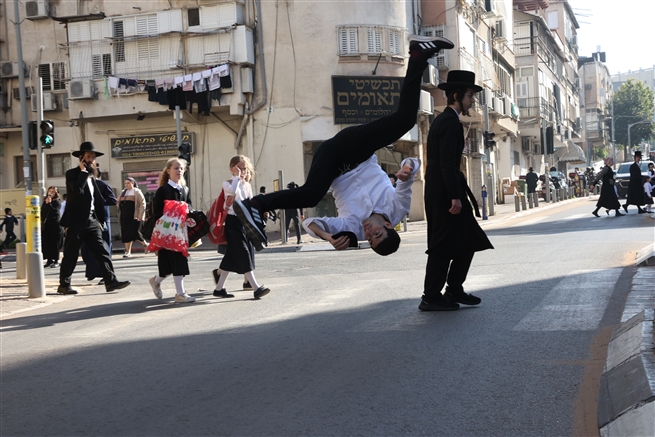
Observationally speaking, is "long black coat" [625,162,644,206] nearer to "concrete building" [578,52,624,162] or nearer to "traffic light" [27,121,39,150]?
"traffic light" [27,121,39,150]

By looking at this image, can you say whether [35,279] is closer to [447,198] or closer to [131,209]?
[447,198]

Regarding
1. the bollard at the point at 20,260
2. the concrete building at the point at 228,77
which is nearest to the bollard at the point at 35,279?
the bollard at the point at 20,260

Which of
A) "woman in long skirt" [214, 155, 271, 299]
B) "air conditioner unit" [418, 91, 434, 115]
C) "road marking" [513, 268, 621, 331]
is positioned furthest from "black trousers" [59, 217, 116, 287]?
"air conditioner unit" [418, 91, 434, 115]

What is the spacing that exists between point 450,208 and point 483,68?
3583cm

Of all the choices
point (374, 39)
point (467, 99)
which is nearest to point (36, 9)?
point (374, 39)

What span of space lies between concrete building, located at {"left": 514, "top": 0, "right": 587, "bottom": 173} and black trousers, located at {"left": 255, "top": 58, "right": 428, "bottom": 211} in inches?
1716

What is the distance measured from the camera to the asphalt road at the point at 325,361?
4.98 meters

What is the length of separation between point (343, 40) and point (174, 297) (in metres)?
21.9

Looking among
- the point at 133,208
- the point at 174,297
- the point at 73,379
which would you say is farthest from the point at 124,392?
the point at 133,208

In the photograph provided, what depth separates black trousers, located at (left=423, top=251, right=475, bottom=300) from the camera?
860cm

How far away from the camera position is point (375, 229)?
599 centimetres

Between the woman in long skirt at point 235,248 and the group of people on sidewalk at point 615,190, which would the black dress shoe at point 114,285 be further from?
the group of people on sidewalk at point 615,190

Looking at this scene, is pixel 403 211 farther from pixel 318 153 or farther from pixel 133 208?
pixel 133 208

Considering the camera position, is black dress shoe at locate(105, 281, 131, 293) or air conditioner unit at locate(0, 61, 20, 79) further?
air conditioner unit at locate(0, 61, 20, 79)
